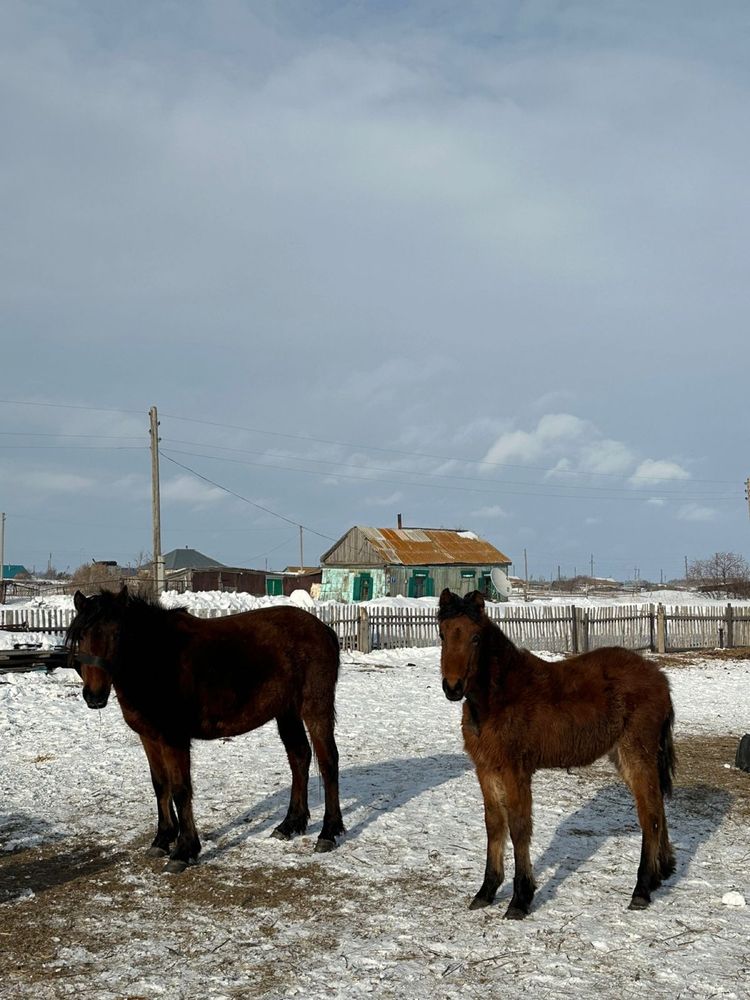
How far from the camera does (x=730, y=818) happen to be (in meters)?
8.09

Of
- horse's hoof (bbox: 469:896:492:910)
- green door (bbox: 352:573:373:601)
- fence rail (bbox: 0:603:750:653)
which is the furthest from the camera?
green door (bbox: 352:573:373:601)

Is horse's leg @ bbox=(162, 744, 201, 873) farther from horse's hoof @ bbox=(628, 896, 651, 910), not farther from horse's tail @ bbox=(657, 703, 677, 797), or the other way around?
horse's tail @ bbox=(657, 703, 677, 797)

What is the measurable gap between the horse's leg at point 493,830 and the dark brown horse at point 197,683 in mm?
1762

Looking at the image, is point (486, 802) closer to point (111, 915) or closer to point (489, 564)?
point (111, 915)

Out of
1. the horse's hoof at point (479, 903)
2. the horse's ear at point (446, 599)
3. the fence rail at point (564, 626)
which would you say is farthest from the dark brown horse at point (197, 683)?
the fence rail at point (564, 626)

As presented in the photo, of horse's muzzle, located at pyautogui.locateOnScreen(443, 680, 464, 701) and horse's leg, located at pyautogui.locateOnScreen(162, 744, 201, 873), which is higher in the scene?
horse's muzzle, located at pyautogui.locateOnScreen(443, 680, 464, 701)

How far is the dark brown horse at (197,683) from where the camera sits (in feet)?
22.1

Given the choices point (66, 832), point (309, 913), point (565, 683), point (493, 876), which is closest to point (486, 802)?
point (493, 876)

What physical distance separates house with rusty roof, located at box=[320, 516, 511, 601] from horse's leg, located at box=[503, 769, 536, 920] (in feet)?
122

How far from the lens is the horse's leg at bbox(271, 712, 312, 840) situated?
7.55 metres

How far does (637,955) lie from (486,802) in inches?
54.0

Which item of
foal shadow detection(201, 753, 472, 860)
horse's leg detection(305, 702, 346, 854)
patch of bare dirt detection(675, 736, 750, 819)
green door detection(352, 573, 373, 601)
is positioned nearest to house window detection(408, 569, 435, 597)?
green door detection(352, 573, 373, 601)

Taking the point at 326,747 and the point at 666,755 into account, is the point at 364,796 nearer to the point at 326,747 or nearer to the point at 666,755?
the point at 326,747

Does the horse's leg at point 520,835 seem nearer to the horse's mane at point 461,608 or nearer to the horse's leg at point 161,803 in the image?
the horse's mane at point 461,608
